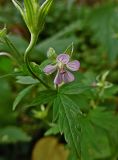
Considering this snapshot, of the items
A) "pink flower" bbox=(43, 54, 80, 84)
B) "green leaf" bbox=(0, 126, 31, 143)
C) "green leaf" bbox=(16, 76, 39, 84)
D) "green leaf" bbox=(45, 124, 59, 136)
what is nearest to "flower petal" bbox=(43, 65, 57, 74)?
"pink flower" bbox=(43, 54, 80, 84)

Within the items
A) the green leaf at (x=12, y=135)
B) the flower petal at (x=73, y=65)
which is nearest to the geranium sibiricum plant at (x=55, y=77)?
the flower petal at (x=73, y=65)

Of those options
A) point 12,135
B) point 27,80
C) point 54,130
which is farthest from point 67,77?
point 12,135

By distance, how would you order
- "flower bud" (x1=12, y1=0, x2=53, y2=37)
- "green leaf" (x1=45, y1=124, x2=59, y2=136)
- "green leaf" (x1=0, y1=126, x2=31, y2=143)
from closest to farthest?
"flower bud" (x1=12, y1=0, x2=53, y2=37), "green leaf" (x1=45, y1=124, x2=59, y2=136), "green leaf" (x1=0, y1=126, x2=31, y2=143)

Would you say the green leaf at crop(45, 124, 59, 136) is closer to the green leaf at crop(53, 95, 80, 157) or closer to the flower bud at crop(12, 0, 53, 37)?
the green leaf at crop(53, 95, 80, 157)

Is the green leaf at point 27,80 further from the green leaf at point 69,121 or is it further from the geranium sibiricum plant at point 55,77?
the green leaf at point 69,121

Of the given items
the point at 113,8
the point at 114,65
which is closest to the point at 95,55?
the point at 114,65

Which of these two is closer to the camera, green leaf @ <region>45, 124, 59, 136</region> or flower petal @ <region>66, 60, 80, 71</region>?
flower petal @ <region>66, 60, 80, 71</region>

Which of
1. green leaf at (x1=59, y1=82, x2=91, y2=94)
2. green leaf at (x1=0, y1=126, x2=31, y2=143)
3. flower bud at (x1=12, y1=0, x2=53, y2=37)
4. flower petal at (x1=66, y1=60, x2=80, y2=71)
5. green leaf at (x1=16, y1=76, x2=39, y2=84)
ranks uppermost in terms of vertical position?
flower bud at (x1=12, y1=0, x2=53, y2=37)
